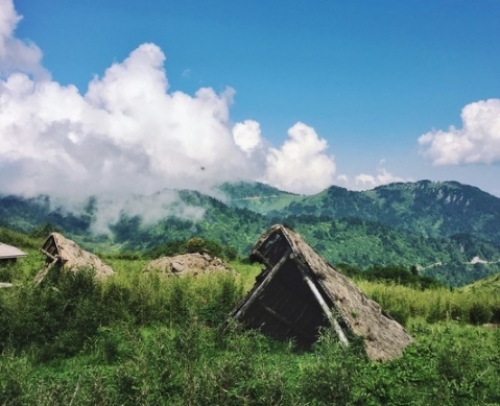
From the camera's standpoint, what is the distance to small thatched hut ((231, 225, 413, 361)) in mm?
13992

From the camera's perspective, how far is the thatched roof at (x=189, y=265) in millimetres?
27688

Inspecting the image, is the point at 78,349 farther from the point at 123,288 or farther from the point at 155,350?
the point at 155,350

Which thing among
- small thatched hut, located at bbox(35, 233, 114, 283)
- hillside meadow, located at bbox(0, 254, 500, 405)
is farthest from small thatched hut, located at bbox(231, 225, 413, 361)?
small thatched hut, located at bbox(35, 233, 114, 283)

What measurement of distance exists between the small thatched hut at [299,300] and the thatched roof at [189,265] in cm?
Answer: 1196

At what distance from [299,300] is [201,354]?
489 cm

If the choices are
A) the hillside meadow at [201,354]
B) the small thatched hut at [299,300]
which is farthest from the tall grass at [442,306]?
the small thatched hut at [299,300]

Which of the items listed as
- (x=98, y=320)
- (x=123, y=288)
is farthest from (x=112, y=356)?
(x=123, y=288)

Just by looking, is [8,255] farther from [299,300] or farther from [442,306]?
[442,306]

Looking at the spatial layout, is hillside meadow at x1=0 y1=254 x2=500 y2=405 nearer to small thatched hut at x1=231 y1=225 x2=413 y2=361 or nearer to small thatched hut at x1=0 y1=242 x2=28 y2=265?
small thatched hut at x1=231 y1=225 x2=413 y2=361

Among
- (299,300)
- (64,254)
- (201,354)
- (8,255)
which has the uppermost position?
(299,300)

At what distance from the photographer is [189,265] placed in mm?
28797

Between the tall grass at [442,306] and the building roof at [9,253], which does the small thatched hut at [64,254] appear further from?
the tall grass at [442,306]

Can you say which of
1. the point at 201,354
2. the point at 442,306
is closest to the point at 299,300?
the point at 201,354

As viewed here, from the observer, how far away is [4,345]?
43.2 feet
